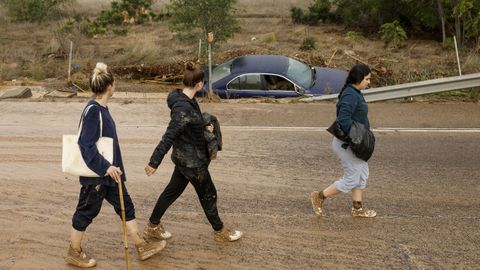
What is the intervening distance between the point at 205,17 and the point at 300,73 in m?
3.44

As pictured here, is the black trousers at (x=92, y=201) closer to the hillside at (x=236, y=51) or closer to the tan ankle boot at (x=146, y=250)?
the tan ankle boot at (x=146, y=250)

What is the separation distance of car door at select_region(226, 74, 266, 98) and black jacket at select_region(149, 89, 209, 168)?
710 cm

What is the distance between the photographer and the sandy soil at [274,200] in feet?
17.3

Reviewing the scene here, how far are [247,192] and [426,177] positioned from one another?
2.36m

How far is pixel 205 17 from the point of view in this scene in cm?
1450

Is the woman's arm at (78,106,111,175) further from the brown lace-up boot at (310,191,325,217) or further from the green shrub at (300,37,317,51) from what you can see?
the green shrub at (300,37,317,51)

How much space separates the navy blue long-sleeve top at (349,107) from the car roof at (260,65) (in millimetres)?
6407

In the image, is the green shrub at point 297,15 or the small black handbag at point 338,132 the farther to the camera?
the green shrub at point 297,15

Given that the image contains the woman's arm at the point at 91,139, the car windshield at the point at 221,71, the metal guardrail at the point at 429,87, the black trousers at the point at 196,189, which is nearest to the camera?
the woman's arm at the point at 91,139

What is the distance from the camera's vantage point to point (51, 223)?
19.6 feet

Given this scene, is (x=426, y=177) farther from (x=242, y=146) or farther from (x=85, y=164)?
(x=85, y=164)

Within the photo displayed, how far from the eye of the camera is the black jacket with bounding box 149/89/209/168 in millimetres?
4836

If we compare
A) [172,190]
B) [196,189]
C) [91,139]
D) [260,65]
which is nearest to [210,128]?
[196,189]

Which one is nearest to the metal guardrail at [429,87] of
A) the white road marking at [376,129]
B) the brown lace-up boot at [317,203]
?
the white road marking at [376,129]
